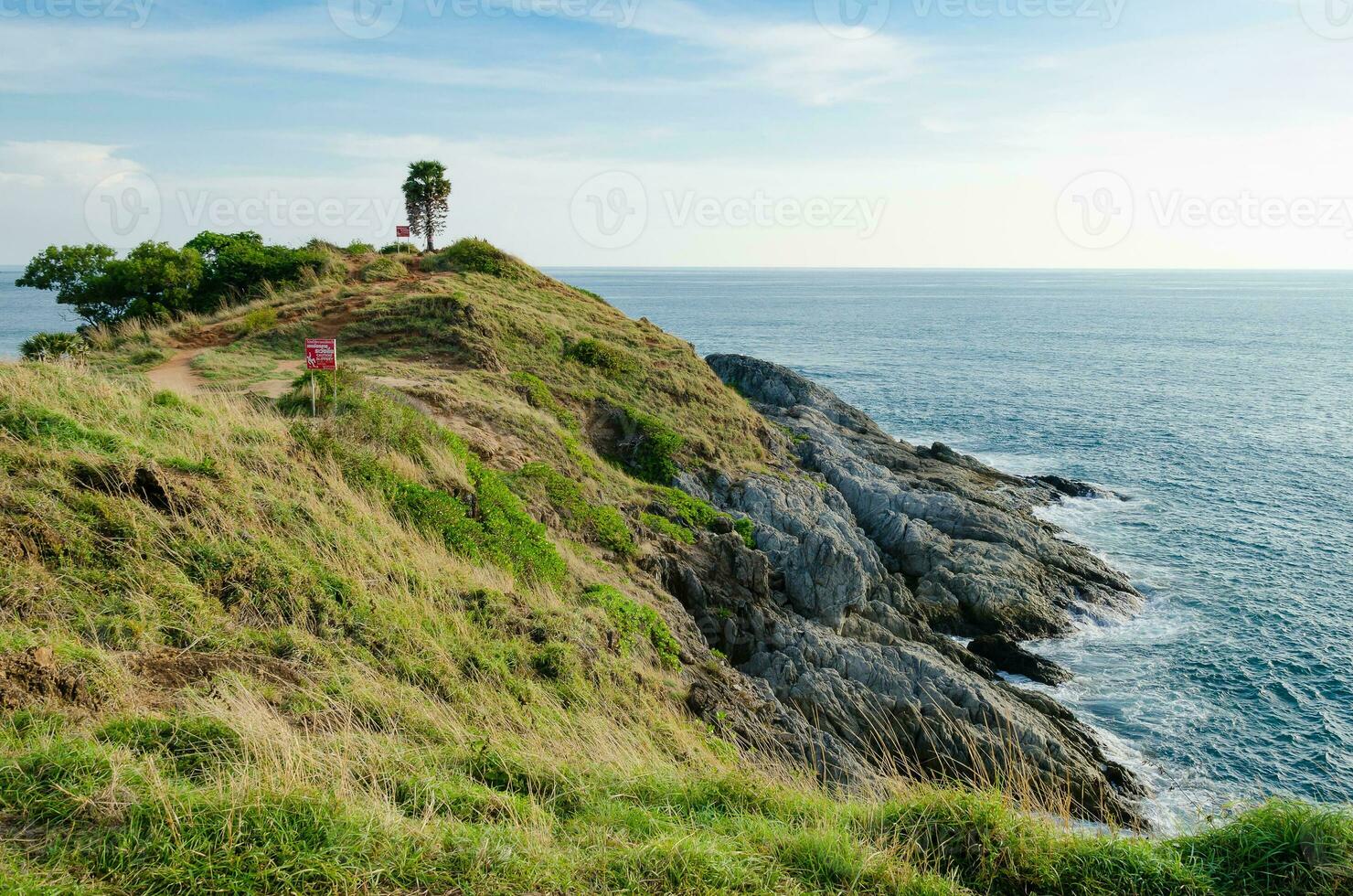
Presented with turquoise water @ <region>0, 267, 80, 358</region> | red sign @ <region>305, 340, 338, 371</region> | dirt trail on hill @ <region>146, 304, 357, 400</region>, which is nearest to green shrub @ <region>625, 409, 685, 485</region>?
dirt trail on hill @ <region>146, 304, 357, 400</region>

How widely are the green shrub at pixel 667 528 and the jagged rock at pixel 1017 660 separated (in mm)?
9628

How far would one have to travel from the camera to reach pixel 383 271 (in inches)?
1415

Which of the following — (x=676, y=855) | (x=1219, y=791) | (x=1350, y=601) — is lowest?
(x=1219, y=791)

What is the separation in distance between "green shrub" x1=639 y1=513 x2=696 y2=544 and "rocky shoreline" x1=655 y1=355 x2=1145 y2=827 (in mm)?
491

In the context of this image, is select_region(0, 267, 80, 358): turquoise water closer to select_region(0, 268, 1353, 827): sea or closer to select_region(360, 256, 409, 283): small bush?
select_region(0, 268, 1353, 827): sea

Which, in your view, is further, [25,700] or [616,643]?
[616,643]

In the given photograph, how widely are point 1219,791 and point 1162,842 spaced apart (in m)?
14.3

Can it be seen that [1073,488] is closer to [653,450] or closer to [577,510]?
[653,450]

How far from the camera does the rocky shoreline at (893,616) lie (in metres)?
15.5

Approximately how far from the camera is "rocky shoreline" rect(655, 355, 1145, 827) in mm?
15461

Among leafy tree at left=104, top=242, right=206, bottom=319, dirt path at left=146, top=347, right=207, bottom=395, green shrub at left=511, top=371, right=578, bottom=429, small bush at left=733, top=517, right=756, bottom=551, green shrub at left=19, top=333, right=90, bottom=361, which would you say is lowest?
small bush at left=733, top=517, right=756, bottom=551

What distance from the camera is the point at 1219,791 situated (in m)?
17.6

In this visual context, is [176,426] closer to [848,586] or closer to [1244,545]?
[848,586]

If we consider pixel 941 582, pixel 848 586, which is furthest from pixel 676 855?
pixel 941 582
